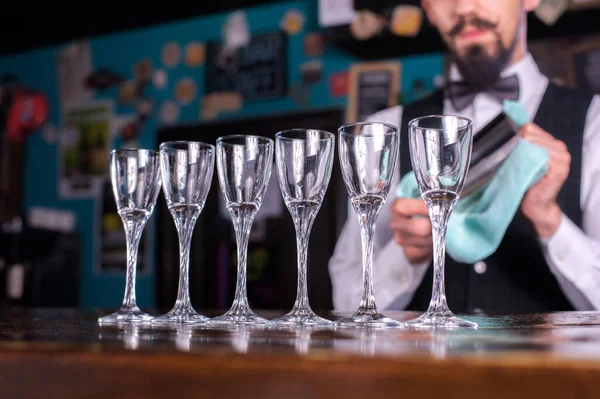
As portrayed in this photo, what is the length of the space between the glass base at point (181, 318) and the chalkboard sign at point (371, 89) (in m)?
2.17

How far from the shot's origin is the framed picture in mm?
2385

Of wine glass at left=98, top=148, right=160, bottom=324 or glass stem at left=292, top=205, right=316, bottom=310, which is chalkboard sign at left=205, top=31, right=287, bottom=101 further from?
glass stem at left=292, top=205, right=316, bottom=310

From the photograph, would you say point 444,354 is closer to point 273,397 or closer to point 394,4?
point 273,397

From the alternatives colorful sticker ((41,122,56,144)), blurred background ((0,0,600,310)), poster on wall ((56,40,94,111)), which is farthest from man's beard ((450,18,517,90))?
colorful sticker ((41,122,56,144))

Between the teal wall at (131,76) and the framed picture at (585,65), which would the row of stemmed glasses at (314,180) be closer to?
the framed picture at (585,65)

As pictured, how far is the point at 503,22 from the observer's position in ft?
8.01

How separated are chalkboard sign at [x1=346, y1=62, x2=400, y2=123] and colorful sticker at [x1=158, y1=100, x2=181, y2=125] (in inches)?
43.9

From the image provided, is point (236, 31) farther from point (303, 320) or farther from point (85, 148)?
point (303, 320)

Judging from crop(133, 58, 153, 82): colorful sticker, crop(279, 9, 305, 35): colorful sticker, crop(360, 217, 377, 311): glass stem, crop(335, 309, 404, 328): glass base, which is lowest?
crop(335, 309, 404, 328): glass base

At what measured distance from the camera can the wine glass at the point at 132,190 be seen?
0.94 meters

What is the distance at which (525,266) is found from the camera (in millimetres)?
2250

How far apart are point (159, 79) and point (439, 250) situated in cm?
331

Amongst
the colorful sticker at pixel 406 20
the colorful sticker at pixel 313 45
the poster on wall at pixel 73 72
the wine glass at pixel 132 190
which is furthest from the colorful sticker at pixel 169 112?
the wine glass at pixel 132 190

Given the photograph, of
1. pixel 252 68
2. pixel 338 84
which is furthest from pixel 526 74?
pixel 252 68
